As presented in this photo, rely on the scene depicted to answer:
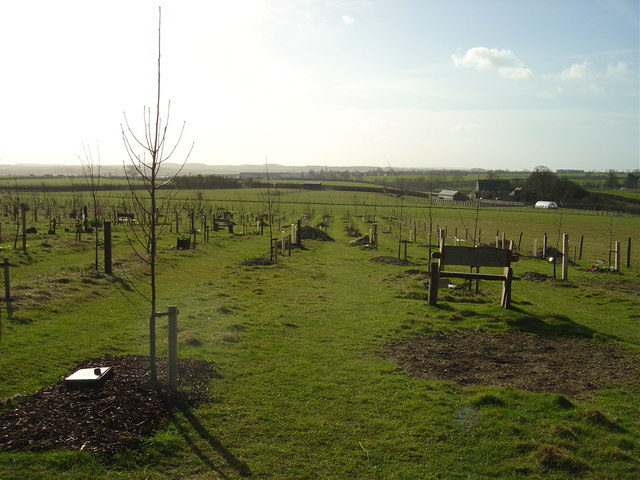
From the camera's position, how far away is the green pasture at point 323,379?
557cm

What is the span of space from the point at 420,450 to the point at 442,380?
2495mm

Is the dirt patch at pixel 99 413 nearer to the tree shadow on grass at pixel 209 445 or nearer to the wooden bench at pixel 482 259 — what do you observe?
the tree shadow on grass at pixel 209 445

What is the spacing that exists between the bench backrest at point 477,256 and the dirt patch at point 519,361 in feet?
8.31

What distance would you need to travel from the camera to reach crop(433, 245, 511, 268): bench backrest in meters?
13.2

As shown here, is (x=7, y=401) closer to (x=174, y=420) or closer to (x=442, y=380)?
(x=174, y=420)

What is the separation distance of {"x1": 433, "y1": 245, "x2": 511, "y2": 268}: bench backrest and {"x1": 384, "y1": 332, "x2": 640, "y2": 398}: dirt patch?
2.53 m

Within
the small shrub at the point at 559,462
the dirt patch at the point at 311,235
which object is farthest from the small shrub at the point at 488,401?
the dirt patch at the point at 311,235

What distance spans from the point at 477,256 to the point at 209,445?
9.31 meters

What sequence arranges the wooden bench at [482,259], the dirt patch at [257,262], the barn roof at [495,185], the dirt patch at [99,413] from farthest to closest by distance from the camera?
the barn roof at [495,185] < the dirt patch at [257,262] < the wooden bench at [482,259] < the dirt patch at [99,413]

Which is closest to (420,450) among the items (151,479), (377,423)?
(377,423)

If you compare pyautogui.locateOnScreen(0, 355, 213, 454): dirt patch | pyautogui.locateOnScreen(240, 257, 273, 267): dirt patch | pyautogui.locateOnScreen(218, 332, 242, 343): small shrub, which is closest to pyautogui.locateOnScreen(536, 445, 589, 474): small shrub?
pyautogui.locateOnScreen(0, 355, 213, 454): dirt patch

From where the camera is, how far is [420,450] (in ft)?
19.4

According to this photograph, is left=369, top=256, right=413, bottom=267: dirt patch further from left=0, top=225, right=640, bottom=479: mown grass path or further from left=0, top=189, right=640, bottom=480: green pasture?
left=0, top=225, right=640, bottom=479: mown grass path

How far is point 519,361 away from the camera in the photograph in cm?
930
